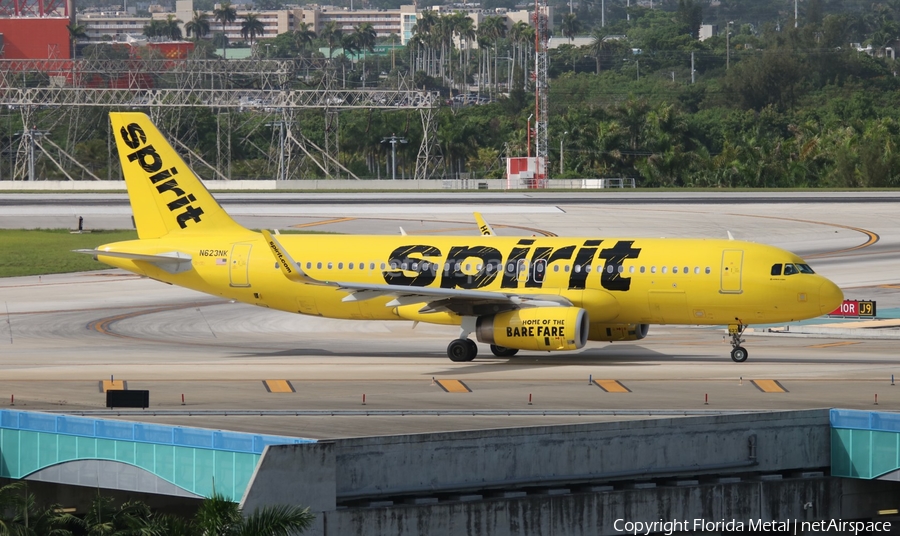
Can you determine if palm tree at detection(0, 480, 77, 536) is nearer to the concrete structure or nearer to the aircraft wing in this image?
the concrete structure

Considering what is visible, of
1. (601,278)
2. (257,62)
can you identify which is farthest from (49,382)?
(257,62)

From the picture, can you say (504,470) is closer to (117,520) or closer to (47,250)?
(117,520)

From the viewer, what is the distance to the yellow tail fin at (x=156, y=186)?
46281mm

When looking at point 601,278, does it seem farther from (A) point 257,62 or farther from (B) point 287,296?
(A) point 257,62

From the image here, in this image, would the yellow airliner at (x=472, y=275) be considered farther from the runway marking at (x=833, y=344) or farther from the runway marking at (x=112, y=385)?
the runway marking at (x=833, y=344)

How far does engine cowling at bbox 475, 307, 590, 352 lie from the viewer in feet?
128

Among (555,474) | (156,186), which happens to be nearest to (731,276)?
(555,474)

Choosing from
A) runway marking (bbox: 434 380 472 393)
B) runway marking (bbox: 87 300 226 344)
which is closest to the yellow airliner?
runway marking (bbox: 434 380 472 393)

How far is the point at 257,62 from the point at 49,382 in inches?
5173

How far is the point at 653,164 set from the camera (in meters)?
150

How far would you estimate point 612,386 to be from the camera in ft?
117

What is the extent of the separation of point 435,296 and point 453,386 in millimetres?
4769

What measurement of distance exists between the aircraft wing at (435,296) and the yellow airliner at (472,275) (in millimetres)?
46

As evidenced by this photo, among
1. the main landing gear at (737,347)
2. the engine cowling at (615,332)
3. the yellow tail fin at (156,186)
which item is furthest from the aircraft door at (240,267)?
the main landing gear at (737,347)
